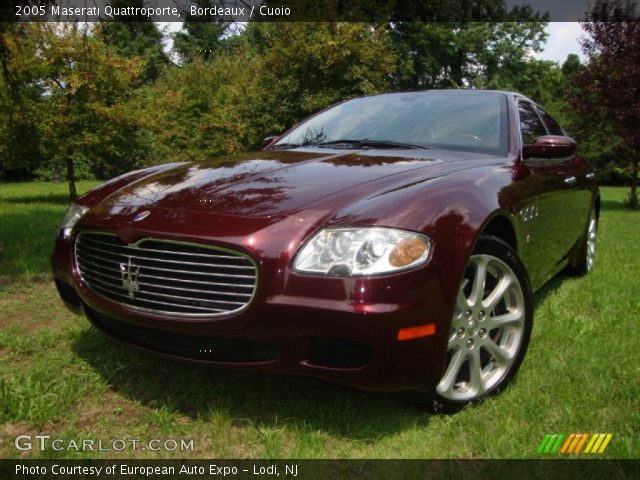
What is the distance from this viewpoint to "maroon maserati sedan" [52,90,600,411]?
1930 mm

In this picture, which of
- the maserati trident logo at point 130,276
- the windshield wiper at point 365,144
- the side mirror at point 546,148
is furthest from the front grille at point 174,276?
the side mirror at point 546,148

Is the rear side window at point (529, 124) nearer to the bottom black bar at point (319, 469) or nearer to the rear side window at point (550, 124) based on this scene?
the rear side window at point (550, 124)

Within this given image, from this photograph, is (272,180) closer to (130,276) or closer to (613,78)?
(130,276)

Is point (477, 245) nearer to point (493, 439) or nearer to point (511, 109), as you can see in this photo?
point (493, 439)

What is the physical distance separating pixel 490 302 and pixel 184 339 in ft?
4.22

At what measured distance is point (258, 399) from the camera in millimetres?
2410

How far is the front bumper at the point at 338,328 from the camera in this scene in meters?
1.89

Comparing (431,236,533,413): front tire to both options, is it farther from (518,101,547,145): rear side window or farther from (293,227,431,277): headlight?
(518,101,547,145): rear side window

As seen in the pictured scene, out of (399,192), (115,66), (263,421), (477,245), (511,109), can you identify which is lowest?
(263,421)

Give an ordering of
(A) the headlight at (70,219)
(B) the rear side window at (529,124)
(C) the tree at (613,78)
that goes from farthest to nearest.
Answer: (C) the tree at (613,78), (B) the rear side window at (529,124), (A) the headlight at (70,219)

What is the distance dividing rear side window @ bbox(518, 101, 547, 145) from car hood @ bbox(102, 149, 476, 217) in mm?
816

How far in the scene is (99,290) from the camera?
241 cm

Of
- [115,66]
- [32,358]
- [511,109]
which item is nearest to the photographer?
[32,358]

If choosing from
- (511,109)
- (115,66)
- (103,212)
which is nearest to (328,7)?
(115,66)
